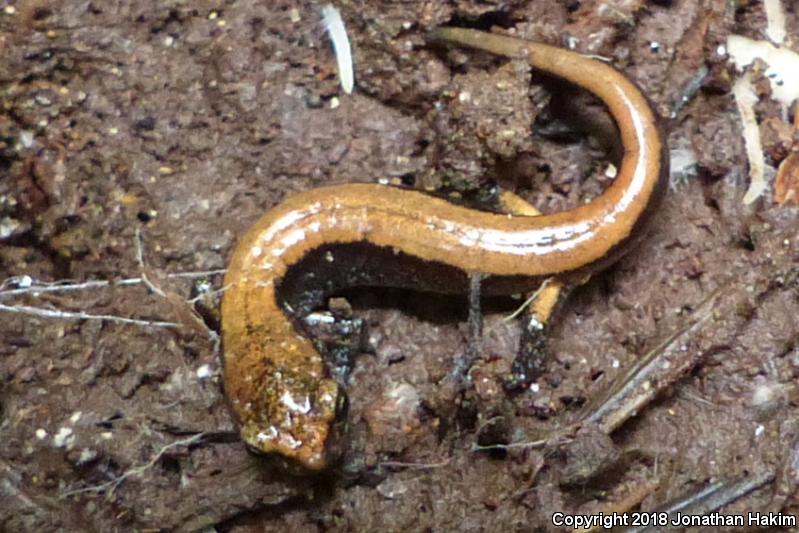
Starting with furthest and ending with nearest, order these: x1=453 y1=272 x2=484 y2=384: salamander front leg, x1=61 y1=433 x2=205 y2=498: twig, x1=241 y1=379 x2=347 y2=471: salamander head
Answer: x1=453 y1=272 x2=484 y2=384: salamander front leg
x1=61 y1=433 x2=205 y2=498: twig
x1=241 y1=379 x2=347 y2=471: salamander head

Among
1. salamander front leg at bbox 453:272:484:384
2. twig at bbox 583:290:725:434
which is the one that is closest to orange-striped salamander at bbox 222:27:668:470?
salamander front leg at bbox 453:272:484:384

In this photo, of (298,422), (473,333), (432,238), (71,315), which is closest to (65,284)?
(71,315)

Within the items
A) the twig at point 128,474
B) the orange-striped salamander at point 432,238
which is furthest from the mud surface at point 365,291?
the orange-striped salamander at point 432,238

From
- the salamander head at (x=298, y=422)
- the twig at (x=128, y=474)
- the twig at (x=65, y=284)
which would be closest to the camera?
the salamander head at (x=298, y=422)

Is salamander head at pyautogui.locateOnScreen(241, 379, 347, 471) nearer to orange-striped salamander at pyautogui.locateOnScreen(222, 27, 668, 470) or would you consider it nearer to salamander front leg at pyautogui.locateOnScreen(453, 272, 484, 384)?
orange-striped salamander at pyautogui.locateOnScreen(222, 27, 668, 470)

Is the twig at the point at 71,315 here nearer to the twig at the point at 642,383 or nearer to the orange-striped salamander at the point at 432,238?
the orange-striped salamander at the point at 432,238
